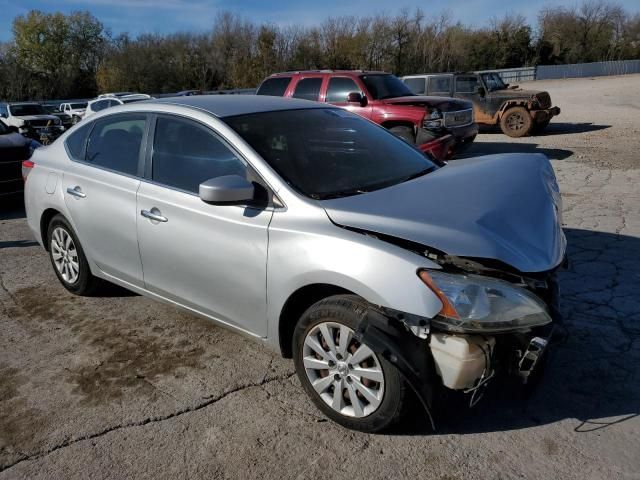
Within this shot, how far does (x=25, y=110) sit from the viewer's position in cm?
2270

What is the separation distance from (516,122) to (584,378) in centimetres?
1330

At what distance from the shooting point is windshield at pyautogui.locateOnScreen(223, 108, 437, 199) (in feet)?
11.0

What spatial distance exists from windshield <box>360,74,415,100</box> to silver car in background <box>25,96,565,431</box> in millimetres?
6483

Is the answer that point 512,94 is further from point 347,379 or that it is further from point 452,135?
point 347,379

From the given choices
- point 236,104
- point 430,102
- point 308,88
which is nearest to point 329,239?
point 236,104

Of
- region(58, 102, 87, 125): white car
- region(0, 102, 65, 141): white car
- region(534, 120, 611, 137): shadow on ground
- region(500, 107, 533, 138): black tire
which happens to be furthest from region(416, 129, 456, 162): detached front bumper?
region(58, 102, 87, 125): white car

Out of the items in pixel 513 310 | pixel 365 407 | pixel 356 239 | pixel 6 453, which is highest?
pixel 356 239

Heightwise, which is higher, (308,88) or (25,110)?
(308,88)

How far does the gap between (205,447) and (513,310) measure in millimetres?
1679

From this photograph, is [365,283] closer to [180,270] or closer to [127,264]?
[180,270]

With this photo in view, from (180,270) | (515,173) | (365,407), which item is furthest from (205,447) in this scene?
(515,173)

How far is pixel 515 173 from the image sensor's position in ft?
12.2

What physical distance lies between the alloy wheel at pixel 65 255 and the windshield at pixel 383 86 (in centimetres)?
699

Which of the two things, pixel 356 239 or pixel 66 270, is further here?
pixel 66 270
